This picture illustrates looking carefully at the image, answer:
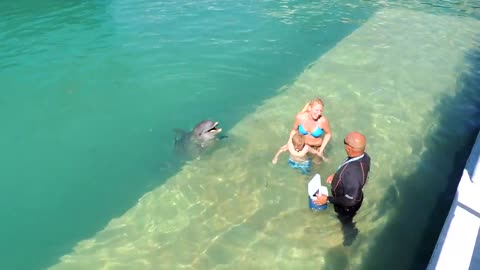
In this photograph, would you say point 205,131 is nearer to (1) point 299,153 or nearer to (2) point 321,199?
(1) point 299,153

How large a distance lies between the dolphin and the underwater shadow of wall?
3.10m

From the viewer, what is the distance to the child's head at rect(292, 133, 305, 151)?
20.5 feet

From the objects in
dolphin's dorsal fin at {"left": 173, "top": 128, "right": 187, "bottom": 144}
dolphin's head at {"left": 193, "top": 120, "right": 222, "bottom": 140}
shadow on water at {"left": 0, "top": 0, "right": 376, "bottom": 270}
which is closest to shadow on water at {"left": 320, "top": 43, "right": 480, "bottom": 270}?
dolphin's head at {"left": 193, "top": 120, "right": 222, "bottom": 140}

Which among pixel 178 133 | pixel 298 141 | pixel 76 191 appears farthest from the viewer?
pixel 178 133

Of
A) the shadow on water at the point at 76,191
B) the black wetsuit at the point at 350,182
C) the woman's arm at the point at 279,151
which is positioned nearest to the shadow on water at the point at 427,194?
the black wetsuit at the point at 350,182

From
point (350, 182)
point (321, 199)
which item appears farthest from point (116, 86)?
point (350, 182)

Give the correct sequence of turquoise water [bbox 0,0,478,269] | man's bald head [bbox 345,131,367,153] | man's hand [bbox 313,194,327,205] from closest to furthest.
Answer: man's bald head [bbox 345,131,367,153] < man's hand [bbox 313,194,327,205] < turquoise water [bbox 0,0,478,269]

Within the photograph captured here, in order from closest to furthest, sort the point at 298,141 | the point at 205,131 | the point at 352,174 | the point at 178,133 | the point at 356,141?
1. the point at 356,141
2. the point at 352,174
3. the point at 298,141
4. the point at 205,131
5. the point at 178,133

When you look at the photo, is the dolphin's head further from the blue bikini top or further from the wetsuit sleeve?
the wetsuit sleeve

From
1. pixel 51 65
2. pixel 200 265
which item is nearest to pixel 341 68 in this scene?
pixel 200 265

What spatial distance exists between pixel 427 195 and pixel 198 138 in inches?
153

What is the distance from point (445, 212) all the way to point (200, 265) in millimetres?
3676

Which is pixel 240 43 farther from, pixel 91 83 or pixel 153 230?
pixel 153 230

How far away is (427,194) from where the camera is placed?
651cm
